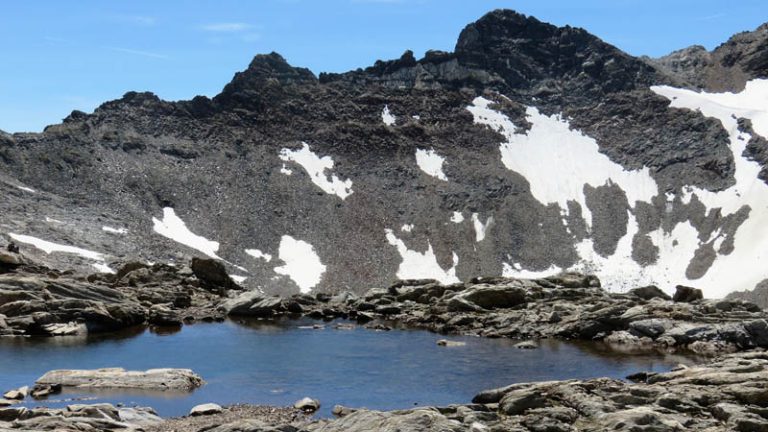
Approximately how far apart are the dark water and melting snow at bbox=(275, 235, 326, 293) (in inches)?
2407

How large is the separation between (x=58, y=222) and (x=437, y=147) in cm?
9636

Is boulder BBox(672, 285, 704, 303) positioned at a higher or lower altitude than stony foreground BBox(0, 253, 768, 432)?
higher

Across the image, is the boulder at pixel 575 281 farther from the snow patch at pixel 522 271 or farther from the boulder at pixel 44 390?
the boulder at pixel 44 390

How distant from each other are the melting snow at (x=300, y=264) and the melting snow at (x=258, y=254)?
2497mm

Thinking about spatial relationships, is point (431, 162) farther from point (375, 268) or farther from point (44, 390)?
point (44, 390)

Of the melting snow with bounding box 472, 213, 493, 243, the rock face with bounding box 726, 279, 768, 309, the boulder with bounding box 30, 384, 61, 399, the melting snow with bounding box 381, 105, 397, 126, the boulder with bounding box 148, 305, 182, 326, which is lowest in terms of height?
the boulder with bounding box 30, 384, 61, 399

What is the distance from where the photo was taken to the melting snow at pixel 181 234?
450ft

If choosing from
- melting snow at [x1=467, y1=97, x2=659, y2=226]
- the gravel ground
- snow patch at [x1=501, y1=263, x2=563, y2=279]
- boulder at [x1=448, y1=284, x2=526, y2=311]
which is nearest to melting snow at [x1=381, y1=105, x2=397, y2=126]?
melting snow at [x1=467, y1=97, x2=659, y2=226]

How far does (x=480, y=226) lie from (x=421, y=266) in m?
Result: 21.3

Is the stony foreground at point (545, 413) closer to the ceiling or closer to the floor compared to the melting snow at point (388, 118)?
closer to the floor

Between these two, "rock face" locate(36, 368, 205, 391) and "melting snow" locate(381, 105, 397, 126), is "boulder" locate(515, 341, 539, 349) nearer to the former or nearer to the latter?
"rock face" locate(36, 368, 205, 391)

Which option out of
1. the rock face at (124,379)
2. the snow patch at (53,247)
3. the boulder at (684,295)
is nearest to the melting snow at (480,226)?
the boulder at (684,295)

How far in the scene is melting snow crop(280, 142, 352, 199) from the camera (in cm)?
16675

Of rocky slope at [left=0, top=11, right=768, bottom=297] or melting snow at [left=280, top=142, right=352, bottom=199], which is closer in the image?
rocky slope at [left=0, top=11, right=768, bottom=297]
